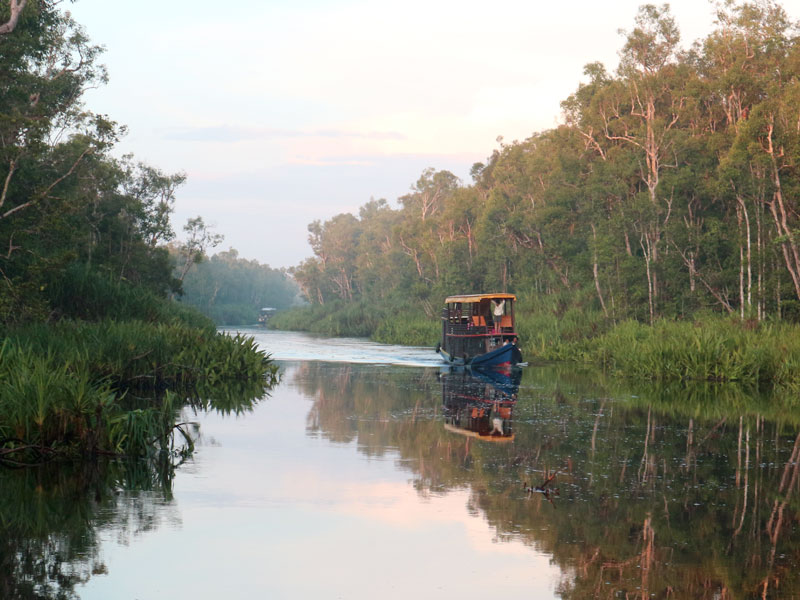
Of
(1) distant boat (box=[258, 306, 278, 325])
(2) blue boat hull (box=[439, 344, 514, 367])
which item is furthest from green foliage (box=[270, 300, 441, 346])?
(2) blue boat hull (box=[439, 344, 514, 367])

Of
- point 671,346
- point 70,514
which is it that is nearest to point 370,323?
point 671,346

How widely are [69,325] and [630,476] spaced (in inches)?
672

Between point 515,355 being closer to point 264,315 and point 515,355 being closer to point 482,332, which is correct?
point 482,332

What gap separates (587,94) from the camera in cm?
5369

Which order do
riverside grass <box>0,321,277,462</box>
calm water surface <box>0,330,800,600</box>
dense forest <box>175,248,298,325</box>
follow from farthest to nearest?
dense forest <box>175,248,298,325</box> < riverside grass <box>0,321,277,462</box> < calm water surface <box>0,330,800,600</box>

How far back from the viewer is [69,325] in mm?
24766

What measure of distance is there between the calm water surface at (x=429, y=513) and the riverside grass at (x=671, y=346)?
8.59 metres

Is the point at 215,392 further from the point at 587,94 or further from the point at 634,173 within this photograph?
the point at 587,94

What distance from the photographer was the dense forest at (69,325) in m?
13.3

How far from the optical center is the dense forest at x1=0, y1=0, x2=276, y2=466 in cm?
1327

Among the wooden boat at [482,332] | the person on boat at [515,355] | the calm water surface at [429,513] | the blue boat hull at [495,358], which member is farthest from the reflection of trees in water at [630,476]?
the wooden boat at [482,332]

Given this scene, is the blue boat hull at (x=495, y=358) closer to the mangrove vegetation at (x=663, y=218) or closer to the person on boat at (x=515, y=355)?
the person on boat at (x=515, y=355)

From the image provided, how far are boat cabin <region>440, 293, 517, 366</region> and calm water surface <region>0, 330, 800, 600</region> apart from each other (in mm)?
15138

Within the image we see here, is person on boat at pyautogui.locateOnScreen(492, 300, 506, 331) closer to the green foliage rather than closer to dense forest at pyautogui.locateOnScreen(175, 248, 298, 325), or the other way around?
the green foliage
